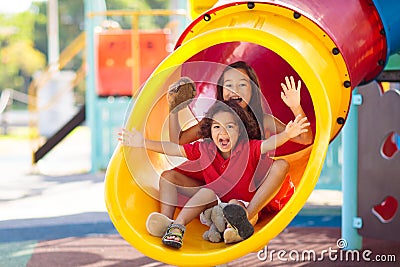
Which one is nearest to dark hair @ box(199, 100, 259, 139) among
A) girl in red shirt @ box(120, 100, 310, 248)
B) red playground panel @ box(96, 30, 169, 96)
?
girl in red shirt @ box(120, 100, 310, 248)

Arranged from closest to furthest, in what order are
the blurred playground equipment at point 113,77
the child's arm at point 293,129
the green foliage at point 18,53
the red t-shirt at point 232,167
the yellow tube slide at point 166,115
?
the yellow tube slide at point 166,115 < the child's arm at point 293,129 < the red t-shirt at point 232,167 < the blurred playground equipment at point 113,77 < the green foliage at point 18,53

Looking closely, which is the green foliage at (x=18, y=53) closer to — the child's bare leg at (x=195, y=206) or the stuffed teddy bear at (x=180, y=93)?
the stuffed teddy bear at (x=180, y=93)

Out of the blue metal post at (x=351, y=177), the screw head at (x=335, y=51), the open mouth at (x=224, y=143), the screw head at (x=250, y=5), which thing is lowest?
the blue metal post at (x=351, y=177)

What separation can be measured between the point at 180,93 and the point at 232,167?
1.23 feet

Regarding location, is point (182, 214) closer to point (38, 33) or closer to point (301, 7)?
point (301, 7)

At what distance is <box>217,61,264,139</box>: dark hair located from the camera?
9.45 ft

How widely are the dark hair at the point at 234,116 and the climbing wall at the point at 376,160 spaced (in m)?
1.00

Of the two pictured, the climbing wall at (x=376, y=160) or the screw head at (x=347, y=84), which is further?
the climbing wall at (x=376, y=160)

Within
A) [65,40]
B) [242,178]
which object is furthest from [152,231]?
[65,40]

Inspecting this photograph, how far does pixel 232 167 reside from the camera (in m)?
2.75

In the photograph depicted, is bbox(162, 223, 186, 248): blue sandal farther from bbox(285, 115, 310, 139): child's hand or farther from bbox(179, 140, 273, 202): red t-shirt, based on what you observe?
bbox(285, 115, 310, 139): child's hand

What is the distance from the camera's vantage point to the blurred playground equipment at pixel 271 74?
7.47 ft

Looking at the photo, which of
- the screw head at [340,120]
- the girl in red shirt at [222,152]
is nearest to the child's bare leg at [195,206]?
the girl in red shirt at [222,152]

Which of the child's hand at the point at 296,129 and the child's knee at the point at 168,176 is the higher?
the child's hand at the point at 296,129
